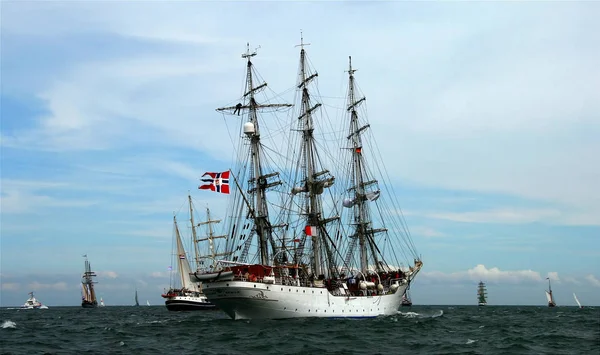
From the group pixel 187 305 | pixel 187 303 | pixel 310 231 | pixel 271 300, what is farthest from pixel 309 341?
pixel 187 303

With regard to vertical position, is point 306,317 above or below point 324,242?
below

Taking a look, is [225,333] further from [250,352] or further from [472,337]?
[472,337]

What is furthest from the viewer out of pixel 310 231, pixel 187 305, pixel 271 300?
pixel 187 305

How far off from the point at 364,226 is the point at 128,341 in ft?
189

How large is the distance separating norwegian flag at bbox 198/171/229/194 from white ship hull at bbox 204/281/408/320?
41.5 ft

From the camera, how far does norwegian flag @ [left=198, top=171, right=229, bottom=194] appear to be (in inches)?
3108

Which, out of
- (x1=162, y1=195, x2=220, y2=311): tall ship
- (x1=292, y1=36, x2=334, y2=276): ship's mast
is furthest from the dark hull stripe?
(x1=292, y1=36, x2=334, y2=276): ship's mast

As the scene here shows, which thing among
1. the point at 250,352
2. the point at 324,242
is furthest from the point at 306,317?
the point at 250,352

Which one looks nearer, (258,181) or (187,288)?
(258,181)

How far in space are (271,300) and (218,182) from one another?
1701 cm

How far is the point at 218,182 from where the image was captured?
79.2 m

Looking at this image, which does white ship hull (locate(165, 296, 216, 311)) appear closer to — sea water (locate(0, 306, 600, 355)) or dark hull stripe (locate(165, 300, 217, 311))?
dark hull stripe (locate(165, 300, 217, 311))

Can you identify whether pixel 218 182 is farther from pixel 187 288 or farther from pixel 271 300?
pixel 187 288

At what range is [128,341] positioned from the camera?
2184 inches
